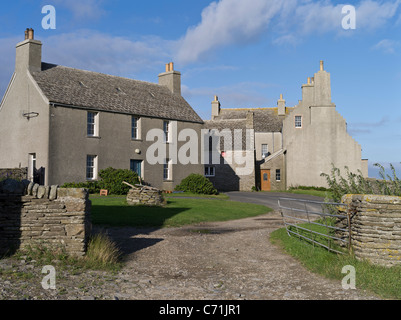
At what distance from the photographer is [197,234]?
531 inches

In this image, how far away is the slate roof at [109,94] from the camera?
27.0 meters

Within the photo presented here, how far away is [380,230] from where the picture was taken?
8234 mm

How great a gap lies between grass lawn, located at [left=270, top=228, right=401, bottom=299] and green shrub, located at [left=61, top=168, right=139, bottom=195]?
16.8m

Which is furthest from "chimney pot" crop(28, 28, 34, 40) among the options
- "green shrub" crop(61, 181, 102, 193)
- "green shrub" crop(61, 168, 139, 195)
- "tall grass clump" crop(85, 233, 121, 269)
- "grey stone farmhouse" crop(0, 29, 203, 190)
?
"tall grass clump" crop(85, 233, 121, 269)

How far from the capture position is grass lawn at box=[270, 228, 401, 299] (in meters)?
6.81

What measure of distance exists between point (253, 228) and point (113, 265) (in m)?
7.56

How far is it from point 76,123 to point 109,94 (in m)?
4.35

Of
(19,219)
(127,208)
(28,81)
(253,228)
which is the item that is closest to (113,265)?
(19,219)

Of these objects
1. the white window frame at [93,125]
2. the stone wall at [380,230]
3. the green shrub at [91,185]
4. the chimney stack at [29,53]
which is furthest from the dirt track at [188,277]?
the chimney stack at [29,53]

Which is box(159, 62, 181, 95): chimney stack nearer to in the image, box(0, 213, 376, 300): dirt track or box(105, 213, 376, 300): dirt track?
box(105, 213, 376, 300): dirt track

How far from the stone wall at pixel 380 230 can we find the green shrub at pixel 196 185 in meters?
22.0

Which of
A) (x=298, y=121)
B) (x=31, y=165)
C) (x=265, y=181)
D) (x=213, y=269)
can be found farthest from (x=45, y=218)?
(x=298, y=121)

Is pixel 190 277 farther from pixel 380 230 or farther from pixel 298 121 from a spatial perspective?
pixel 298 121
